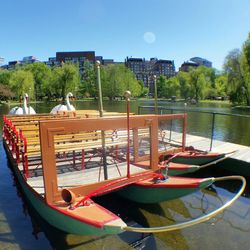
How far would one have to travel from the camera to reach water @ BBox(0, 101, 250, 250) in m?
5.72

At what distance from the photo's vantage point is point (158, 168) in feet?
24.2

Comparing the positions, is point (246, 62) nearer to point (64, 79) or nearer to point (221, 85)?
point (221, 85)

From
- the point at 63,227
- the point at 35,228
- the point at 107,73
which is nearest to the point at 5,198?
the point at 35,228

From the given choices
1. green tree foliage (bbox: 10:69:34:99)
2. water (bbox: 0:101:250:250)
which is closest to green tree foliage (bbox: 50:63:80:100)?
green tree foliage (bbox: 10:69:34:99)

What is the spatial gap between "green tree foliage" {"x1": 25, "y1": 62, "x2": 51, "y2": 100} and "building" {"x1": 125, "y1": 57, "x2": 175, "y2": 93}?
364ft

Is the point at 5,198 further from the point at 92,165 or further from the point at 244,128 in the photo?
the point at 244,128

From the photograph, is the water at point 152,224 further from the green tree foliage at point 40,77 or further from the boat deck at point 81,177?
the green tree foliage at point 40,77

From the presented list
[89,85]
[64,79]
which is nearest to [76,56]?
[89,85]

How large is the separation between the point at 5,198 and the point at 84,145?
3.08 meters

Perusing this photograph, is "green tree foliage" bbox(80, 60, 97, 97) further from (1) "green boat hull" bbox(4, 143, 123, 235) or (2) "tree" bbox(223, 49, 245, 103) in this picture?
(1) "green boat hull" bbox(4, 143, 123, 235)

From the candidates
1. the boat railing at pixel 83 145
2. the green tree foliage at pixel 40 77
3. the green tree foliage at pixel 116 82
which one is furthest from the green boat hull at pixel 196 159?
the green tree foliage at pixel 116 82

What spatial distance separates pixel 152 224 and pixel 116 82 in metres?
81.5

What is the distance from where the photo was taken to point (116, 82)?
8650cm

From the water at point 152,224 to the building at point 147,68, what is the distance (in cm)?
17853
